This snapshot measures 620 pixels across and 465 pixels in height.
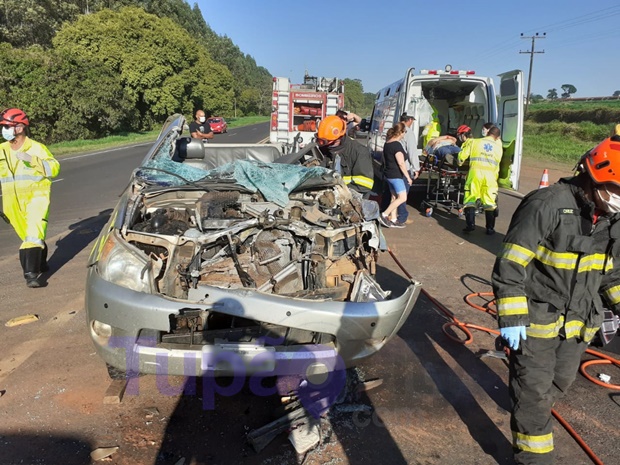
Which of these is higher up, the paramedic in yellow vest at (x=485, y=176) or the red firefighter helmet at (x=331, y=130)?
the red firefighter helmet at (x=331, y=130)

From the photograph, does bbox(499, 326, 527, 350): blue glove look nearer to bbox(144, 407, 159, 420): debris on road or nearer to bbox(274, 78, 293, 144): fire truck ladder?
bbox(144, 407, 159, 420): debris on road

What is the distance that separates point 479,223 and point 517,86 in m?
2.48

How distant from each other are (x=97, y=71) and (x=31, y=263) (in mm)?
25482

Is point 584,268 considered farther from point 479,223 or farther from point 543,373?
point 479,223

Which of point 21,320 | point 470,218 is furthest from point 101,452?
point 470,218

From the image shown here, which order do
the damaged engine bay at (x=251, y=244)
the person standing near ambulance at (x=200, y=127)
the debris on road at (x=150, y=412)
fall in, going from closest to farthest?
the debris on road at (x=150, y=412), the damaged engine bay at (x=251, y=244), the person standing near ambulance at (x=200, y=127)

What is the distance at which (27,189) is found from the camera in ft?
14.5

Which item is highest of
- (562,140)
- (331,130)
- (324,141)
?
(562,140)

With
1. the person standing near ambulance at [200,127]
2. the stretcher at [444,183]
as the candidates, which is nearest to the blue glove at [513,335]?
the stretcher at [444,183]

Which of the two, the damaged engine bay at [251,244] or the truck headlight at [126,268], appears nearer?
the truck headlight at [126,268]

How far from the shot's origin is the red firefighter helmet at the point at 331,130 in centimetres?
534

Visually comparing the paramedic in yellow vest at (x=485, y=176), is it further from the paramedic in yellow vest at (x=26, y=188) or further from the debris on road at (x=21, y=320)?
the debris on road at (x=21, y=320)

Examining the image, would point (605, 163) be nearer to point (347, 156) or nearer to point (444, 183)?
point (347, 156)

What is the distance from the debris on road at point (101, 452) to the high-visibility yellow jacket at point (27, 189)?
9.21 ft
